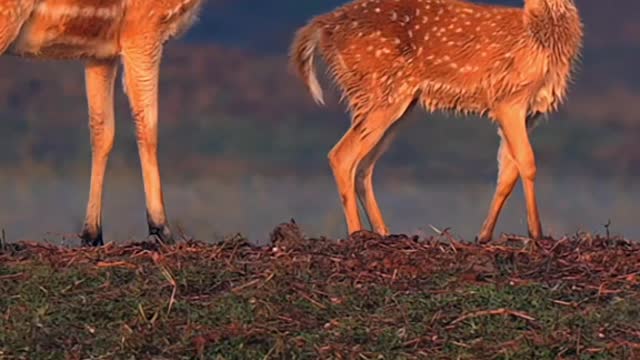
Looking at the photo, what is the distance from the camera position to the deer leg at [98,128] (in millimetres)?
11000

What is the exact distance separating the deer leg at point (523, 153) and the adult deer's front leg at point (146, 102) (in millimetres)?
3035

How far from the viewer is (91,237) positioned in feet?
35.7

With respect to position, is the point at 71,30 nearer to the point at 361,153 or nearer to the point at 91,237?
the point at 91,237

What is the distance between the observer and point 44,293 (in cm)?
749

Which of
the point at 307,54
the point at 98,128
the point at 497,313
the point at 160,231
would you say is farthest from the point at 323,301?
the point at 307,54

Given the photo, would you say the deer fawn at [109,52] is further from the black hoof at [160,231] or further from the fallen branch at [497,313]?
the fallen branch at [497,313]

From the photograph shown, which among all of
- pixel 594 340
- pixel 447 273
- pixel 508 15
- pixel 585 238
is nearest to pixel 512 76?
pixel 508 15

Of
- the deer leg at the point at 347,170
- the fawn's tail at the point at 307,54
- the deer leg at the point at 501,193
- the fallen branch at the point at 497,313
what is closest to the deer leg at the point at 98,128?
the fawn's tail at the point at 307,54

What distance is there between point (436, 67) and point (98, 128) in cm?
305

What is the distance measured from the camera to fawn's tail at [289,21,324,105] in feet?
39.8

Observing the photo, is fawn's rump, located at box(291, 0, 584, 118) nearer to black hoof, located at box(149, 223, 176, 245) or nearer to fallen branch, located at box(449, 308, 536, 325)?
black hoof, located at box(149, 223, 176, 245)

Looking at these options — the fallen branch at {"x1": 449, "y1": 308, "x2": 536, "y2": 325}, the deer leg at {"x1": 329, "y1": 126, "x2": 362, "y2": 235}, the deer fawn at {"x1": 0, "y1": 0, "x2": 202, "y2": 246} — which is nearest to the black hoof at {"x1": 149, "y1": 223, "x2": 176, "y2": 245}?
the deer fawn at {"x1": 0, "y1": 0, "x2": 202, "y2": 246}

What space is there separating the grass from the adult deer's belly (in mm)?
2410

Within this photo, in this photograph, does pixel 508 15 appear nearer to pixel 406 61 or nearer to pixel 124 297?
pixel 406 61
